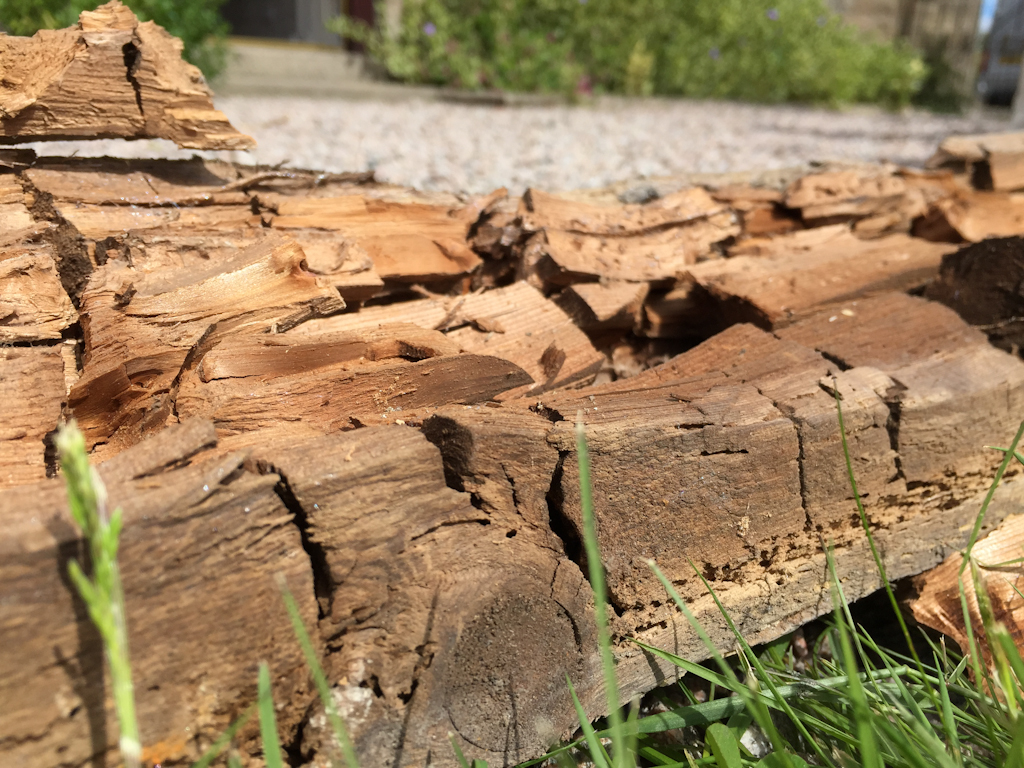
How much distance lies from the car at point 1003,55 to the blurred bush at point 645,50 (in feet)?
5.09

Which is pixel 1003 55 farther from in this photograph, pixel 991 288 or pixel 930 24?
pixel 991 288

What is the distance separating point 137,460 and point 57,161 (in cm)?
112

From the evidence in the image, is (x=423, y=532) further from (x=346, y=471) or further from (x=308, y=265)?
(x=308, y=265)

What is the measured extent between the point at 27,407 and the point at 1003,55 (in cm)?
1452

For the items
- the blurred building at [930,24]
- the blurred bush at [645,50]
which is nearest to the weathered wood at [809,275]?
the blurred bush at [645,50]

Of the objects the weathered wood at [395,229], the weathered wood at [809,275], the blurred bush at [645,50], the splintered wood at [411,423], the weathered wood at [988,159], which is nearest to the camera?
the splintered wood at [411,423]

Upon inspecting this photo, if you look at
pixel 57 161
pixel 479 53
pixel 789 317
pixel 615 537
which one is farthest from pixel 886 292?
pixel 479 53

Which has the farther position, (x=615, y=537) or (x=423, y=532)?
(x=615, y=537)

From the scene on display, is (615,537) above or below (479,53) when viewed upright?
below

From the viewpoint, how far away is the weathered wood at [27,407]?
1.21 metres

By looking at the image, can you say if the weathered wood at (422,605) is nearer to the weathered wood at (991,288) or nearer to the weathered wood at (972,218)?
the weathered wood at (991,288)

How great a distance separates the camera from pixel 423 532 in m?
1.19

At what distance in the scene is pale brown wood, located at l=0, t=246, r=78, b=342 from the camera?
141 centimetres

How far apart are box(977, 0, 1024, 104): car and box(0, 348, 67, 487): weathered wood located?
14.2 metres
